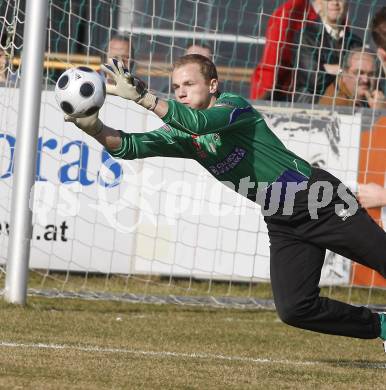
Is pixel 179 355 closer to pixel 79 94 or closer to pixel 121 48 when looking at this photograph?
pixel 79 94

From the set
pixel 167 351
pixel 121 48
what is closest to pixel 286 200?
pixel 167 351

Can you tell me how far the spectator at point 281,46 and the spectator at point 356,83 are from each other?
1.52 feet

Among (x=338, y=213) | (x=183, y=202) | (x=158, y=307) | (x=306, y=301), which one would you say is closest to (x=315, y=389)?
(x=306, y=301)

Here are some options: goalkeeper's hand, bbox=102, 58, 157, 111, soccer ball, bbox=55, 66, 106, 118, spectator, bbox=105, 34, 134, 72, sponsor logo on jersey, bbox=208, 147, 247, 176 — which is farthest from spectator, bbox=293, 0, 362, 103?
goalkeeper's hand, bbox=102, 58, 157, 111

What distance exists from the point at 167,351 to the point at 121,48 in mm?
4109

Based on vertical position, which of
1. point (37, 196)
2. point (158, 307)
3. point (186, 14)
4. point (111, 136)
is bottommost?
point (158, 307)

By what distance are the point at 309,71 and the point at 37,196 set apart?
2.97 metres

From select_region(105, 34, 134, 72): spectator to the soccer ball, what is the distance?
14.4 ft

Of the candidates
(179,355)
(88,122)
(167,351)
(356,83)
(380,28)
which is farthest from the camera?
(356,83)

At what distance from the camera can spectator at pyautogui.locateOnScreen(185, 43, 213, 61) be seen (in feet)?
34.7

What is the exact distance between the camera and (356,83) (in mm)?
11195

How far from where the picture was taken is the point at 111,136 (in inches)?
265

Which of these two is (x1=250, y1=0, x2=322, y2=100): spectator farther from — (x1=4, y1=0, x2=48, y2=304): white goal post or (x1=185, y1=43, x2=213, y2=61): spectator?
(x1=4, y1=0, x2=48, y2=304): white goal post

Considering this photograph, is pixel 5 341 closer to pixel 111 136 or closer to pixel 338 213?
pixel 111 136
